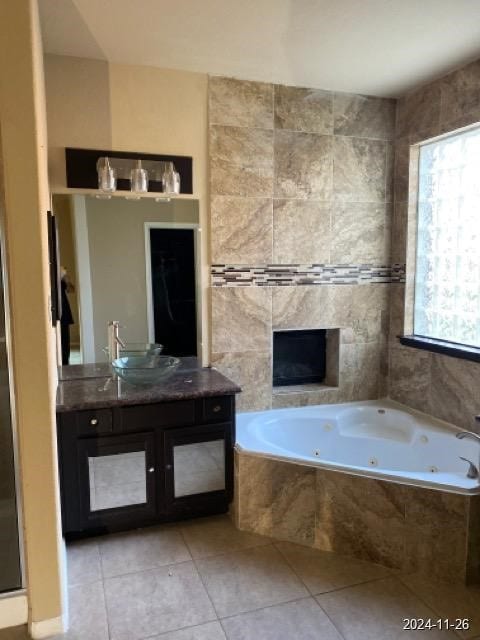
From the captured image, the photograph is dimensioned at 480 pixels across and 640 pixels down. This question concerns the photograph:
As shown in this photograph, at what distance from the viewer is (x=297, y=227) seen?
328cm

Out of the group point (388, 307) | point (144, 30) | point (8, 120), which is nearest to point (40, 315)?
point (8, 120)

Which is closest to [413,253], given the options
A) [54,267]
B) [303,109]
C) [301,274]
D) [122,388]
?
[301,274]

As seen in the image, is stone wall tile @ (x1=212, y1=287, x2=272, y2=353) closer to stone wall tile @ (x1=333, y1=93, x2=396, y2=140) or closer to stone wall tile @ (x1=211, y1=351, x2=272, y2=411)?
stone wall tile @ (x1=211, y1=351, x2=272, y2=411)

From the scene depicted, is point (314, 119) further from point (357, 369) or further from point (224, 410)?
point (224, 410)

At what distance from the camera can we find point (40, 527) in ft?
6.07

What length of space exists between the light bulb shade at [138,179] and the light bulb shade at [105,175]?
0.12 meters

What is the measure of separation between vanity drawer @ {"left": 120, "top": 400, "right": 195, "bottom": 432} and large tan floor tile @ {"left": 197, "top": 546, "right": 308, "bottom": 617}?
0.70 meters

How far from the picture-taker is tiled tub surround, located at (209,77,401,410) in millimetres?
3105

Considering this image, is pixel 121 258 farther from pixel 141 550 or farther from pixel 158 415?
pixel 141 550

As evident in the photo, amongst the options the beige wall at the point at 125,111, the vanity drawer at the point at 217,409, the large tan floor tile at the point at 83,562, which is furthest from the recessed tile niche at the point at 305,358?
A: the large tan floor tile at the point at 83,562

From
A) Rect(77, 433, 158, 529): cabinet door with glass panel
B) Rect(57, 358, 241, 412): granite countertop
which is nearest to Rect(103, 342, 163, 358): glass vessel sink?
Rect(57, 358, 241, 412): granite countertop

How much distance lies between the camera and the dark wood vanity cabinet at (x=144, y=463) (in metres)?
2.42

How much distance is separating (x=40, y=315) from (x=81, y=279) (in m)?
1.15

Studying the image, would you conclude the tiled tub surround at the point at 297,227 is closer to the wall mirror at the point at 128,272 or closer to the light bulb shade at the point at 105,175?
the wall mirror at the point at 128,272
